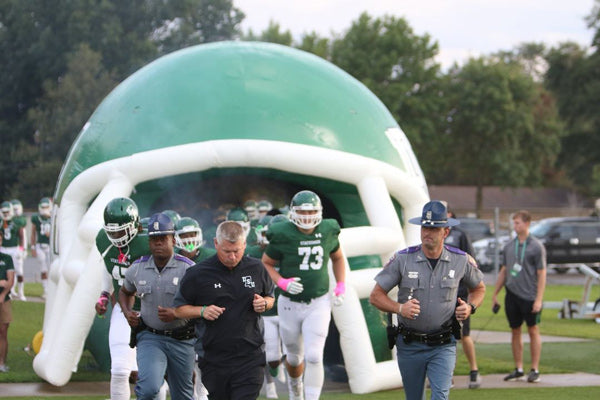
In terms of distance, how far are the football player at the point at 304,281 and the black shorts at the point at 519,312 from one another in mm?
2424

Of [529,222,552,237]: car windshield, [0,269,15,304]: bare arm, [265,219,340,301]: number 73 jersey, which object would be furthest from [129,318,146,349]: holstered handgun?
[529,222,552,237]: car windshield

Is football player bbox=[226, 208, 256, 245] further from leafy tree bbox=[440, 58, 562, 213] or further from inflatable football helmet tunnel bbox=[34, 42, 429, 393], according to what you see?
leafy tree bbox=[440, 58, 562, 213]

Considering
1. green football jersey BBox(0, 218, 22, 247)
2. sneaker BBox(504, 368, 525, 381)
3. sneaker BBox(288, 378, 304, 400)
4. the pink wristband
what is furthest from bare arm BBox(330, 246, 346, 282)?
green football jersey BBox(0, 218, 22, 247)

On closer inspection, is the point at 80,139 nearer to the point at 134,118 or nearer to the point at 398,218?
the point at 134,118

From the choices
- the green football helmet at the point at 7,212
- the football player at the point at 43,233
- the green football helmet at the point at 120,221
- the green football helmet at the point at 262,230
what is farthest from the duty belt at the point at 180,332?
the football player at the point at 43,233

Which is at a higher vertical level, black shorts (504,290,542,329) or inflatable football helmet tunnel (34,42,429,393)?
inflatable football helmet tunnel (34,42,429,393)

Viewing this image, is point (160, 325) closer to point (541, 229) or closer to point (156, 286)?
point (156, 286)

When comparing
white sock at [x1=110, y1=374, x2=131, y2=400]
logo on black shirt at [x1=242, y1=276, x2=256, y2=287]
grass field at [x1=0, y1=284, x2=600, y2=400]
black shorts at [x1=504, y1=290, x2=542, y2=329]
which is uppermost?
logo on black shirt at [x1=242, y1=276, x2=256, y2=287]

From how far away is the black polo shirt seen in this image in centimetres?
568

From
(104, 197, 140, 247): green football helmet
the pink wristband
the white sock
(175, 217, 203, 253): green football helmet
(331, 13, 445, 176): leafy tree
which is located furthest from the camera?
(331, 13, 445, 176): leafy tree

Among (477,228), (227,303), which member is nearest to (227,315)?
(227,303)

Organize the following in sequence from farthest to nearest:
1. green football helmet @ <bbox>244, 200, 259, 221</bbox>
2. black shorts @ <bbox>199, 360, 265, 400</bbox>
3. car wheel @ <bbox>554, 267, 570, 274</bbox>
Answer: car wheel @ <bbox>554, 267, 570, 274</bbox>
green football helmet @ <bbox>244, 200, 259, 221</bbox>
black shorts @ <bbox>199, 360, 265, 400</bbox>

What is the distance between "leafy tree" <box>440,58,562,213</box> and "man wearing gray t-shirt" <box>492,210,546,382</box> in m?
36.3

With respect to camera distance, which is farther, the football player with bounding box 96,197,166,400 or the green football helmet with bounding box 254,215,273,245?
the green football helmet with bounding box 254,215,273,245
